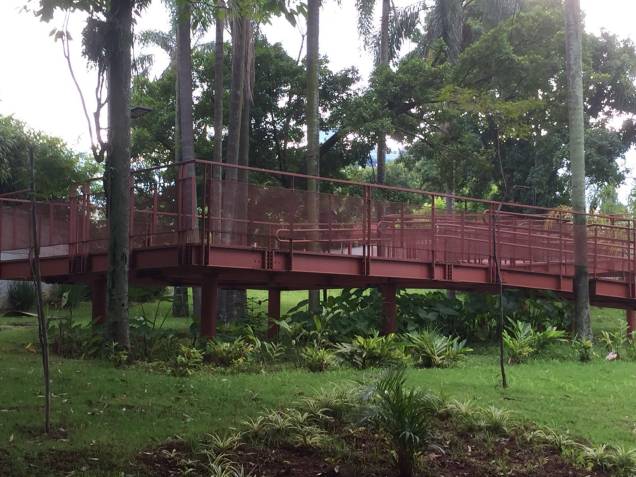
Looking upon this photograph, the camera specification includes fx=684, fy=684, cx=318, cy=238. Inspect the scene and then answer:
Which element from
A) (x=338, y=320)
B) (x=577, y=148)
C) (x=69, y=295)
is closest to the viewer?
(x=338, y=320)

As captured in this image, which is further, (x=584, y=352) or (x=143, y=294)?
(x=143, y=294)

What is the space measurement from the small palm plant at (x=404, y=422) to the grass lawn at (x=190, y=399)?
59.3 inches

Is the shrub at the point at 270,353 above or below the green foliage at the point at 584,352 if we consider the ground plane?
above

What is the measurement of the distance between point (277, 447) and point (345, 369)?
12.8ft

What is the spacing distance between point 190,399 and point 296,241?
15.4 feet

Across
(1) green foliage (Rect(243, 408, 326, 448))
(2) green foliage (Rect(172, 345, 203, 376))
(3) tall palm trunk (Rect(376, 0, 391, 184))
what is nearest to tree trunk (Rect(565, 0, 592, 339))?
(2) green foliage (Rect(172, 345, 203, 376))

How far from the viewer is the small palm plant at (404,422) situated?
5.05 m

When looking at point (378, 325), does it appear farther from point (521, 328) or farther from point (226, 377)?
point (226, 377)

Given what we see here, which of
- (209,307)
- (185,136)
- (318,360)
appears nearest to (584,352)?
(318,360)

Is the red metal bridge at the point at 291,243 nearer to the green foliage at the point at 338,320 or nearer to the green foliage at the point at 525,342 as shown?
the green foliage at the point at 338,320

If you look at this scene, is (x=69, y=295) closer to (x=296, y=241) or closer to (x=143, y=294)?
(x=143, y=294)

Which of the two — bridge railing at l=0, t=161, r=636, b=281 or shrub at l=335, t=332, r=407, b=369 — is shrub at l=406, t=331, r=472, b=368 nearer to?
shrub at l=335, t=332, r=407, b=369

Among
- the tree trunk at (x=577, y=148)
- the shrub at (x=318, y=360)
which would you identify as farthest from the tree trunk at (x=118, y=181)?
the tree trunk at (x=577, y=148)

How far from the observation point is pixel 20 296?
19.9 metres
